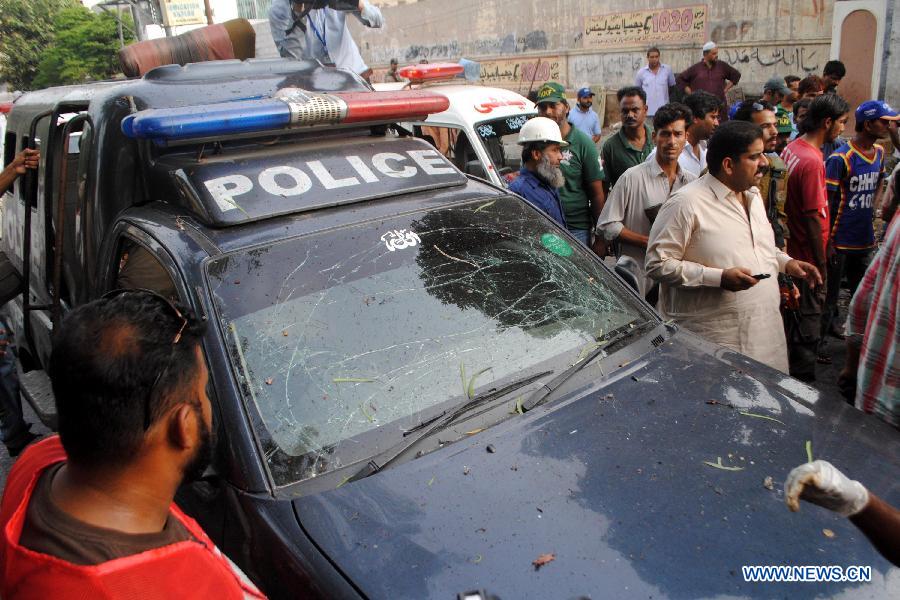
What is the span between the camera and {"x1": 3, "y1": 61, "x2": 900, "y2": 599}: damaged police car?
182cm

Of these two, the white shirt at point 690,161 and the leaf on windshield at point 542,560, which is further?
the white shirt at point 690,161

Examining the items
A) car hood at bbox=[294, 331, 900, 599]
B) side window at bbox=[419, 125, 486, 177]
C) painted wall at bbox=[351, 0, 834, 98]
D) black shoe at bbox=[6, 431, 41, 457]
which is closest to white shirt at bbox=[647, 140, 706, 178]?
side window at bbox=[419, 125, 486, 177]

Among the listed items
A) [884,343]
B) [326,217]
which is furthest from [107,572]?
[884,343]

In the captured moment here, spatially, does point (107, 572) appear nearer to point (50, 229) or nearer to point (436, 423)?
point (436, 423)

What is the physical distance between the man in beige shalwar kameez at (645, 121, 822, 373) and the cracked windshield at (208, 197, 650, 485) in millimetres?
580

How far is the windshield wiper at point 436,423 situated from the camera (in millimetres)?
2113

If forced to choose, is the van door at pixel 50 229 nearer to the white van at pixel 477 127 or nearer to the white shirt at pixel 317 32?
the white shirt at pixel 317 32

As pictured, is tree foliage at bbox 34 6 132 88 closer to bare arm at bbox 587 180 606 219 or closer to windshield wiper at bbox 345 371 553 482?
bare arm at bbox 587 180 606 219

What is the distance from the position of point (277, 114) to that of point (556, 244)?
1.23 meters

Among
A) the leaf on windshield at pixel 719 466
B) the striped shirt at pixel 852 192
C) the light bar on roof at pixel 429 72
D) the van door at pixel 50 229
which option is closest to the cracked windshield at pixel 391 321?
the leaf on windshield at pixel 719 466

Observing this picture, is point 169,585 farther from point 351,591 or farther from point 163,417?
point 351,591

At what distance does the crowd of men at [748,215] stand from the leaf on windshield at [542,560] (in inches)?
60.7

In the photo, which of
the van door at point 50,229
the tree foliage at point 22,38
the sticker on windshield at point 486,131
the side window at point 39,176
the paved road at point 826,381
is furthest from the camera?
the tree foliage at point 22,38

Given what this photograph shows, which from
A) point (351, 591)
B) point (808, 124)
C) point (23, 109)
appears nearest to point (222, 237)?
point (351, 591)
